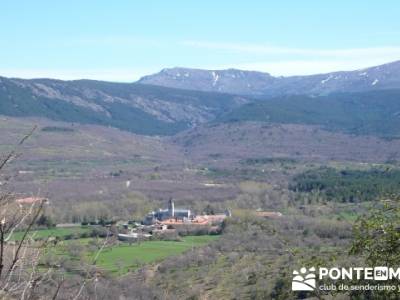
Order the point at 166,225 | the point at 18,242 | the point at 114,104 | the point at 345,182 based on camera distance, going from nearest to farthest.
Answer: the point at 18,242
the point at 166,225
the point at 345,182
the point at 114,104

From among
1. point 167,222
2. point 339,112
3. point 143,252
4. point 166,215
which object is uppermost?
point 143,252

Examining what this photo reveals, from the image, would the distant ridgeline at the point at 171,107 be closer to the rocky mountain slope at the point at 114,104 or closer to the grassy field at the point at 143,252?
the rocky mountain slope at the point at 114,104

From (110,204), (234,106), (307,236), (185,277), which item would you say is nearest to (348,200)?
(110,204)

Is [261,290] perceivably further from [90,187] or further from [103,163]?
[103,163]

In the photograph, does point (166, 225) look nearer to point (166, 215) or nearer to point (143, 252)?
point (166, 215)

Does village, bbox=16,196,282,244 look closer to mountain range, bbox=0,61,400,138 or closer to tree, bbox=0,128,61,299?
tree, bbox=0,128,61,299

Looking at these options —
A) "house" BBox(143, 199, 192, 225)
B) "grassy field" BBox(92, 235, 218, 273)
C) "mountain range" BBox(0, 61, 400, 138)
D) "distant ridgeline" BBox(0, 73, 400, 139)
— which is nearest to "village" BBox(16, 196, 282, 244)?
"house" BBox(143, 199, 192, 225)

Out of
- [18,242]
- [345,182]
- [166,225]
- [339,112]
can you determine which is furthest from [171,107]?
[18,242]
